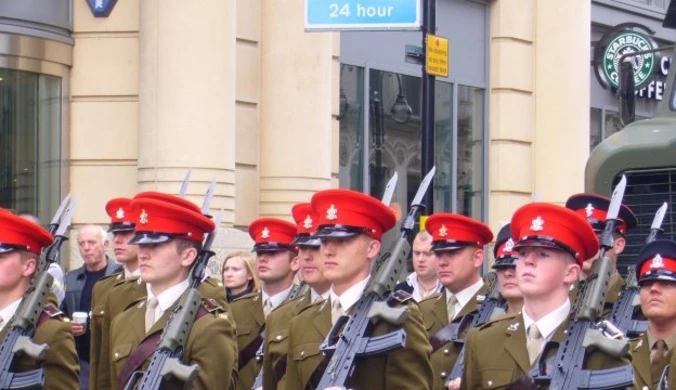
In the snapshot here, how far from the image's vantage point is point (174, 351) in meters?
7.46

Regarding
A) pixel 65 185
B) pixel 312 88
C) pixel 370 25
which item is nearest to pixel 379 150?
pixel 312 88

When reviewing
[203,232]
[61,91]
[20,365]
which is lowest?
[20,365]

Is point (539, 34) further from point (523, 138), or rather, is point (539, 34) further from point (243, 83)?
point (243, 83)

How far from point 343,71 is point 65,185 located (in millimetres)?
3669

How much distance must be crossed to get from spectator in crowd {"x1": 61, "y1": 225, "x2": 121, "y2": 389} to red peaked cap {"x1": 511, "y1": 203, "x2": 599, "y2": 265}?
569 cm

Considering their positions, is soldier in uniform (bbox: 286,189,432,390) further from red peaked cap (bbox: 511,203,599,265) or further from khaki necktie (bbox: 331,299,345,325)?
red peaked cap (bbox: 511,203,599,265)

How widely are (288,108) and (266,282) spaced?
633 cm

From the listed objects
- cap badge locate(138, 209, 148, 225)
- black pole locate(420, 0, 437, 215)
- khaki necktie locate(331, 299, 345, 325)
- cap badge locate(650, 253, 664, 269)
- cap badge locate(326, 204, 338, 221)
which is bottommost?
khaki necktie locate(331, 299, 345, 325)

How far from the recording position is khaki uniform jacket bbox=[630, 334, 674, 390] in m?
7.60

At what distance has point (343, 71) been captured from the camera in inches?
749

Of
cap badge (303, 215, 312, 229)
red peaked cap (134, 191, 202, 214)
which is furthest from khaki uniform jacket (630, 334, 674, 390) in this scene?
cap badge (303, 215, 312, 229)

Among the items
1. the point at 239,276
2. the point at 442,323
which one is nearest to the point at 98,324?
the point at 239,276

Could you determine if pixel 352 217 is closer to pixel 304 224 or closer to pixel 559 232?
pixel 559 232

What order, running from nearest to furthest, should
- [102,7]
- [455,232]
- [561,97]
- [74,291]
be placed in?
[455,232] → [74,291] → [102,7] → [561,97]
